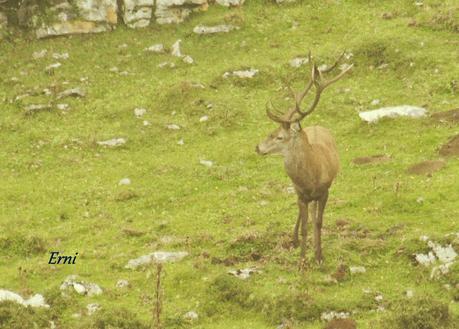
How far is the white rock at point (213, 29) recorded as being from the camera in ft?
118

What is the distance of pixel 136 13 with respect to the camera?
122 ft

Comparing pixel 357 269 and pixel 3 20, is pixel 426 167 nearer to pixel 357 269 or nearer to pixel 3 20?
pixel 357 269

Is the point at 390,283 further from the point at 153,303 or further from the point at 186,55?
the point at 186,55

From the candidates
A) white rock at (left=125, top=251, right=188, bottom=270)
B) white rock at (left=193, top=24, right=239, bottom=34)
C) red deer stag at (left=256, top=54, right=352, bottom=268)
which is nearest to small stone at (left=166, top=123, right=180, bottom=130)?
white rock at (left=193, top=24, right=239, bottom=34)

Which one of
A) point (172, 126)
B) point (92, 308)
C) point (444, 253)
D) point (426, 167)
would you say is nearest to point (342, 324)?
point (444, 253)

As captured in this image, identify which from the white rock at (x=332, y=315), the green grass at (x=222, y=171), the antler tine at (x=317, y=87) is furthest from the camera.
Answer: the antler tine at (x=317, y=87)

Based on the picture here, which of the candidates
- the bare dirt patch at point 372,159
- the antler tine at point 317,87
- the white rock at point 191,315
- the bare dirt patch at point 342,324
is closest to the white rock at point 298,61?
the bare dirt patch at point 372,159

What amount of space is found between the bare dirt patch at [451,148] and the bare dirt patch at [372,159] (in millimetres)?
1800

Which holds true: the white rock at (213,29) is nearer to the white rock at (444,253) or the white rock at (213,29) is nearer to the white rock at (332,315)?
the white rock at (444,253)

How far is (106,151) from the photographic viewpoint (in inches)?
1078

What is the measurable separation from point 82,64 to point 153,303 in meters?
20.9

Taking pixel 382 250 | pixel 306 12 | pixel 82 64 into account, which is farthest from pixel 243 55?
pixel 382 250

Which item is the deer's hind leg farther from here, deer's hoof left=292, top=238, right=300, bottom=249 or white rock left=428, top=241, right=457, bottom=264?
white rock left=428, top=241, right=457, bottom=264

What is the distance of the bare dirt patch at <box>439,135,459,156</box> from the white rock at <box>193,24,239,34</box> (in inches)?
622
